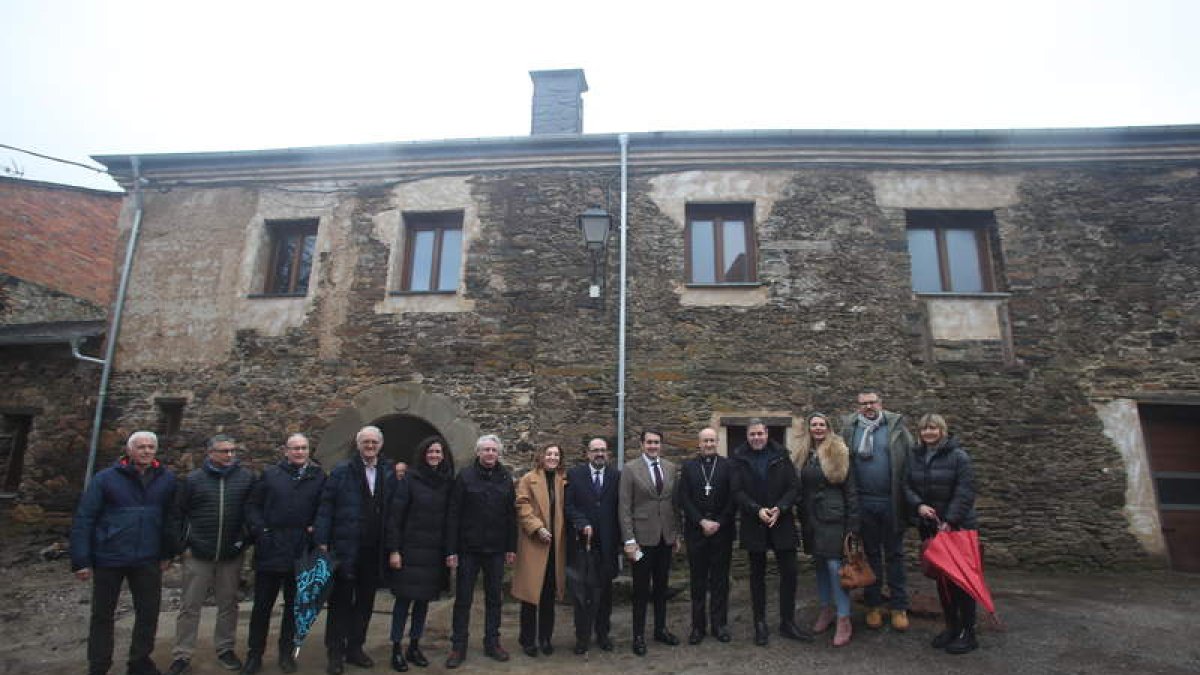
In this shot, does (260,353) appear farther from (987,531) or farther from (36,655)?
(987,531)

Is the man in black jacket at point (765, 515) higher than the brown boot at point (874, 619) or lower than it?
higher

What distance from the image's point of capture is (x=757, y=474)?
4.59 meters

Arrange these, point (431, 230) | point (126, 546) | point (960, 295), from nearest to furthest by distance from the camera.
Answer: point (126, 546) < point (960, 295) < point (431, 230)

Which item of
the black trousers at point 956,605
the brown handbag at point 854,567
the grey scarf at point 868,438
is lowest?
the black trousers at point 956,605

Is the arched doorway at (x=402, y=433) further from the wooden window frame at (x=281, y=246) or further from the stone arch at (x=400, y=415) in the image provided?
the wooden window frame at (x=281, y=246)

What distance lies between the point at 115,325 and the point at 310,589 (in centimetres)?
634

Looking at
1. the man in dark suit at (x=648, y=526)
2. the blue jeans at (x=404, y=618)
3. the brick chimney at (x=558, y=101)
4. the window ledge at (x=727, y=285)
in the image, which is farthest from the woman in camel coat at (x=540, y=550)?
the brick chimney at (x=558, y=101)

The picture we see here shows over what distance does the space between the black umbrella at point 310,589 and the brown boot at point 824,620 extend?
3399 mm

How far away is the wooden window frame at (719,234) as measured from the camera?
7.78 meters

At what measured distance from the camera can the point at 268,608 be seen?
430 centimetres

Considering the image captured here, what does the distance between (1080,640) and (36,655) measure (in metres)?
7.50

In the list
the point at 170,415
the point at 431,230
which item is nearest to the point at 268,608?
the point at 170,415

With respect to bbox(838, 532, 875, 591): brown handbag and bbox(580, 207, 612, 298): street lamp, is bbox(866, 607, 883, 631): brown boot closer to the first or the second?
bbox(838, 532, 875, 591): brown handbag

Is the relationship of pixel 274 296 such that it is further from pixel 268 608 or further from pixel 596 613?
pixel 596 613
